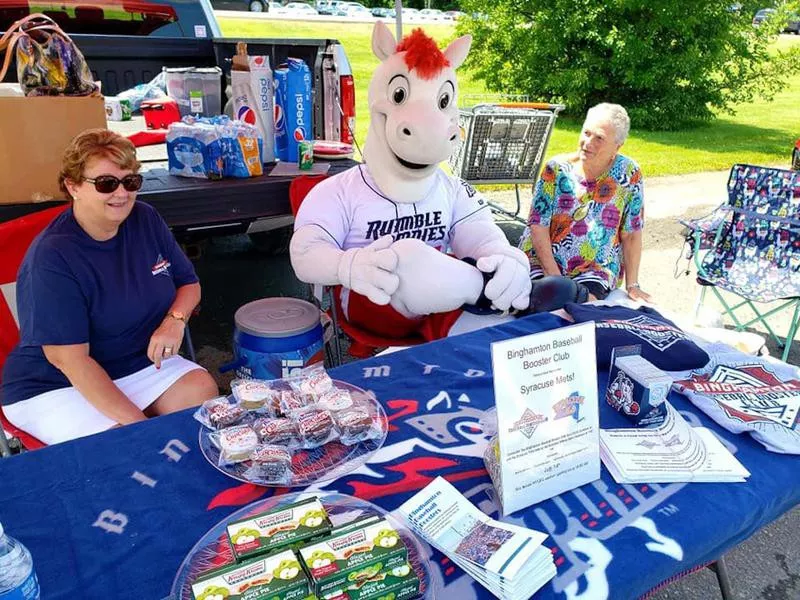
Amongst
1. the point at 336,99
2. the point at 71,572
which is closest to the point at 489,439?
the point at 71,572

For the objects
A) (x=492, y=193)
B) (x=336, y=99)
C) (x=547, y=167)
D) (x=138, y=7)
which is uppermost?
(x=138, y=7)

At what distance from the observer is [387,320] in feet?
8.54

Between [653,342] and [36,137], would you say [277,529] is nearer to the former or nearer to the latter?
[653,342]

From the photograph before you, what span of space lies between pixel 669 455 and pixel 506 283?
94 cm

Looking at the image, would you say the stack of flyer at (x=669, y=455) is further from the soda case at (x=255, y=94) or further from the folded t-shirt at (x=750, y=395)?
the soda case at (x=255, y=94)

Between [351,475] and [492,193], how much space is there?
5.58 metres

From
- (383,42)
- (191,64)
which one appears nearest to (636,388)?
(383,42)

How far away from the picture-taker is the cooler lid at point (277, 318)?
2.42m

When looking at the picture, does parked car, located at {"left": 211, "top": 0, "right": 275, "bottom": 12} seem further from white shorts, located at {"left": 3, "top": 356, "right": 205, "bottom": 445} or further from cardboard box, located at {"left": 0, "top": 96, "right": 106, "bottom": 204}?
white shorts, located at {"left": 3, "top": 356, "right": 205, "bottom": 445}

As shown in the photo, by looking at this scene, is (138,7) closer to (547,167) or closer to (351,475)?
(547,167)

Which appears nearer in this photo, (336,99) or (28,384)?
(28,384)

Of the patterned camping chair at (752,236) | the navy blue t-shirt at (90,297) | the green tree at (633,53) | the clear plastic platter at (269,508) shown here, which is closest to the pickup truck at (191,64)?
the navy blue t-shirt at (90,297)

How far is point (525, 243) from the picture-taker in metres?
3.41

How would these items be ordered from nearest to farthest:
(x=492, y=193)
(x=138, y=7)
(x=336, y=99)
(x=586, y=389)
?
(x=586, y=389) → (x=336, y=99) → (x=138, y=7) → (x=492, y=193)
